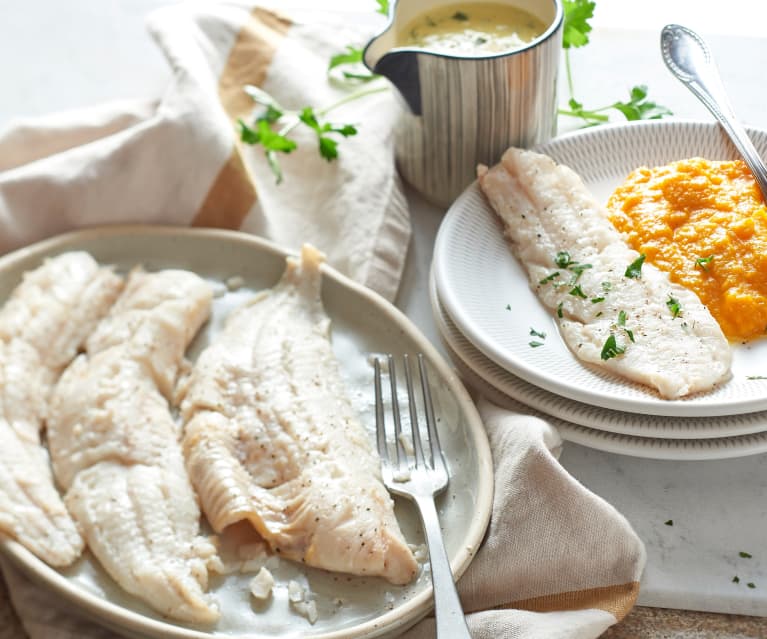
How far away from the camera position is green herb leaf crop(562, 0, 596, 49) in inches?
99.7

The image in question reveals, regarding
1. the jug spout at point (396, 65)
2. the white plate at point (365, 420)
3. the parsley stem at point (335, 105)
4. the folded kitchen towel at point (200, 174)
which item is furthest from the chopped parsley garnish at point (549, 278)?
the parsley stem at point (335, 105)

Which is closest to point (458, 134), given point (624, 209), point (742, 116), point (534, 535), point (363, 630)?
point (624, 209)

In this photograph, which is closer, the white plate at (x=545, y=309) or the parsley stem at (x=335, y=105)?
the white plate at (x=545, y=309)

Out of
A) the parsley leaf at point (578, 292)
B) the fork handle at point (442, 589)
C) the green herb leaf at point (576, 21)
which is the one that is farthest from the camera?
the green herb leaf at point (576, 21)

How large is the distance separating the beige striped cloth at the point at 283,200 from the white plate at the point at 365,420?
0.05m

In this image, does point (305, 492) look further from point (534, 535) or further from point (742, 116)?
point (742, 116)

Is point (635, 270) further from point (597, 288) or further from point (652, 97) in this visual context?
point (652, 97)

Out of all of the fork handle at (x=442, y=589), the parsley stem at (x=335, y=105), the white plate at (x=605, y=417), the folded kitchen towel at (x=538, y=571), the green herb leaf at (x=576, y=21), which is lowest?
the folded kitchen towel at (x=538, y=571)

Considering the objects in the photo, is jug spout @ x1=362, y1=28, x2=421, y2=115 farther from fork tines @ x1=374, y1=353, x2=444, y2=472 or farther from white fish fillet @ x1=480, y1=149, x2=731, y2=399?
fork tines @ x1=374, y1=353, x2=444, y2=472

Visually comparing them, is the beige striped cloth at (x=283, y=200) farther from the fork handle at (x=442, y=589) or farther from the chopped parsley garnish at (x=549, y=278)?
the chopped parsley garnish at (x=549, y=278)

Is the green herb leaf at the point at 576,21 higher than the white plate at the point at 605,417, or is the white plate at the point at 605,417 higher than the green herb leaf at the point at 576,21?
the green herb leaf at the point at 576,21

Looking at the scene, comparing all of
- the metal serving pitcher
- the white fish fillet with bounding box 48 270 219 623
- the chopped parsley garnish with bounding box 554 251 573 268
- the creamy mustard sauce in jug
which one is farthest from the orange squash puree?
the white fish fillet with bounding box 48 270 219 623

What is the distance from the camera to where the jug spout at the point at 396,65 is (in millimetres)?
2258

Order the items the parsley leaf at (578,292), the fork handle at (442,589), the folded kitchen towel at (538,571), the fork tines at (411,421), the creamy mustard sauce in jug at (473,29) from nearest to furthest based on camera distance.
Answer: the fork handle at (442,589) < the folded kitchen towel at (538,571) < the fork tines at (411,421) < the parsley leaf at (578,292) < the creamy mustard sauce in jug at (473,29)
